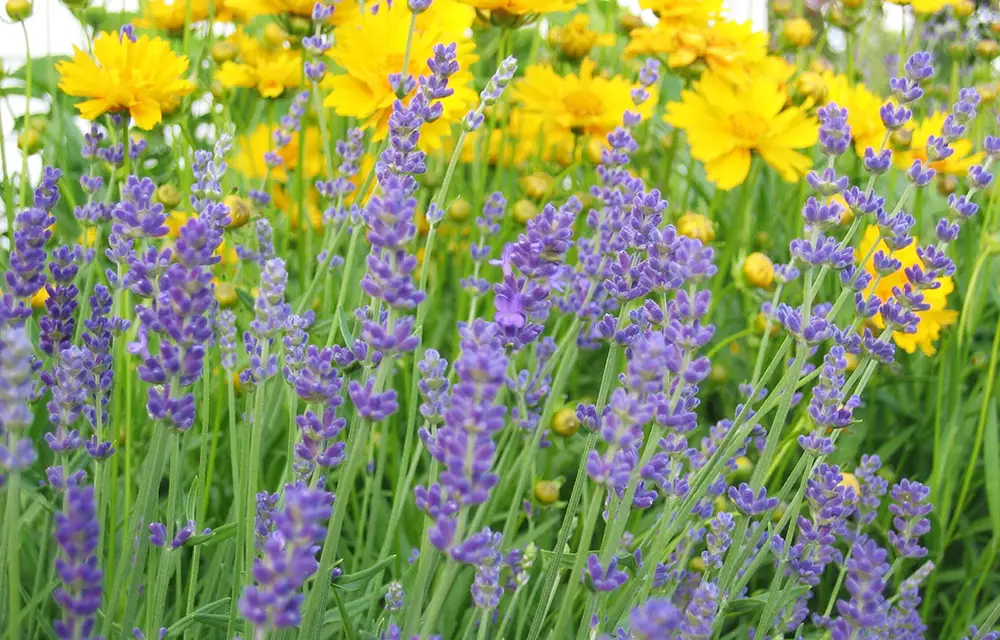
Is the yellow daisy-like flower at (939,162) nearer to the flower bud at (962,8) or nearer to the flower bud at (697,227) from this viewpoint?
the flower bud at (962,8)

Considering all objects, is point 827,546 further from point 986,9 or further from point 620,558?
point 986,9

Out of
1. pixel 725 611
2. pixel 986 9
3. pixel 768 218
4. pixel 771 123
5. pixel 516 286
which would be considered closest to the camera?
pixel 516 286

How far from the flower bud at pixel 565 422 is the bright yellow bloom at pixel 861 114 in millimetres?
945

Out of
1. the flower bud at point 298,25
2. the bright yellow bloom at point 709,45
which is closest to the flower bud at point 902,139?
the bright yellow bloom at point 709,45

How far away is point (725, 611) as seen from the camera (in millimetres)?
1244

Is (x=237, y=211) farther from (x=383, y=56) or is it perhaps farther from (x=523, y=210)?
(x=523, y=210)

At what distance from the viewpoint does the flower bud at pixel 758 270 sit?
5.60ft

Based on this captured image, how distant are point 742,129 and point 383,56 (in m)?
0.74

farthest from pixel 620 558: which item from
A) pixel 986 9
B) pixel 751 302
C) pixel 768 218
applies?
pixel 986 9

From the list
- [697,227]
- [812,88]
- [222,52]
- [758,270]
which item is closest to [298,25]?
[222,52]

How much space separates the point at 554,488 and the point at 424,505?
81cm

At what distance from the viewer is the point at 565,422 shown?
5.19 feet

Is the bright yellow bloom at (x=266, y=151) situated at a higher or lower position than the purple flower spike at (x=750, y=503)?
higher

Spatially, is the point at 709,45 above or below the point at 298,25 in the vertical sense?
above
